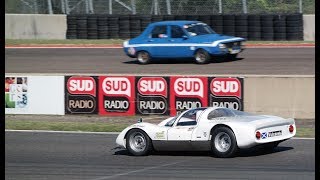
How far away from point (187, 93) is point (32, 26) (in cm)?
1691

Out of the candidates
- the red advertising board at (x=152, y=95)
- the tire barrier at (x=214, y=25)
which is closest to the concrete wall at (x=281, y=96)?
the red advertising board at (x=152, y=95)

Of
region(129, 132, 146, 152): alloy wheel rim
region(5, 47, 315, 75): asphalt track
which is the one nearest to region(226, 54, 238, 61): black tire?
region(5, 47, 315, 75): asphalt track

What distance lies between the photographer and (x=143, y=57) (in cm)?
2617

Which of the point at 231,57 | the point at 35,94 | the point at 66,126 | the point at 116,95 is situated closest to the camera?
the point at 66,126

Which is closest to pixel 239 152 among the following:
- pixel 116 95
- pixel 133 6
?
pixel 116 95

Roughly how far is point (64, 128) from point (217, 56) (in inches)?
310

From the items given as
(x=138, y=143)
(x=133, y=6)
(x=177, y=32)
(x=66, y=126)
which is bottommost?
(x=66, y=126)

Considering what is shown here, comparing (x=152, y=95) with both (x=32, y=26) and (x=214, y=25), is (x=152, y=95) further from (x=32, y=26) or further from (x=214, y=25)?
(x=32, y=26)

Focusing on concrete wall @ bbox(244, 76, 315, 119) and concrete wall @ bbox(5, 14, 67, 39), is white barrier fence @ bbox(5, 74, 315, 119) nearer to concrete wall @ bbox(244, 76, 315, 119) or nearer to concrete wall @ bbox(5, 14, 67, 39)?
concrete wall @ bbox(244, 76, 315, 119)

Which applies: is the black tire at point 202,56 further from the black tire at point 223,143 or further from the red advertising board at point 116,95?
the black tire at point 223,143

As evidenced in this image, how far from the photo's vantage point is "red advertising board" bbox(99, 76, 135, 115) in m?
19.9

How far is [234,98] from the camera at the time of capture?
1858 centimetres

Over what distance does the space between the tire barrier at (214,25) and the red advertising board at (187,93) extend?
10193 millimetres

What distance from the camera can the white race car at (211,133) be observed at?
41.8 ft
